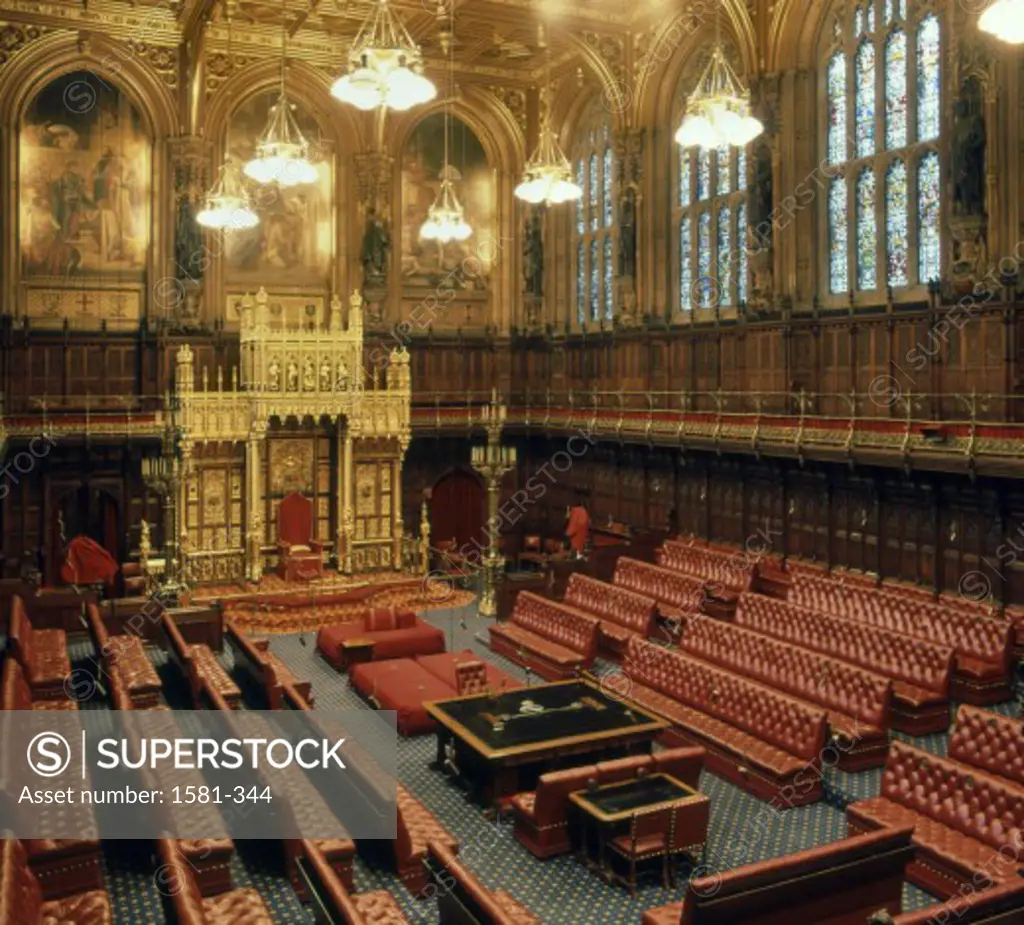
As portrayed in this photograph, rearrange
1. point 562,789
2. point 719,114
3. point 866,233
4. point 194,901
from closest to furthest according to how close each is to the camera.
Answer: point 194,901, point 562,789, point 719,114, point 866,233

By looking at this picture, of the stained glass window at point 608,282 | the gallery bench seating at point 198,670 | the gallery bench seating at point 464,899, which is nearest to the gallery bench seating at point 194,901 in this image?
the gallery bench seating at point 464,899

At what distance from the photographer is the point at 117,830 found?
865 centimetres

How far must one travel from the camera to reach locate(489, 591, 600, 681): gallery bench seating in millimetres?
15398

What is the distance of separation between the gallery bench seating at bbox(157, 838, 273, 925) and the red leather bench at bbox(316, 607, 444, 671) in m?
8.15

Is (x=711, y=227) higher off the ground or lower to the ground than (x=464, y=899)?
higher

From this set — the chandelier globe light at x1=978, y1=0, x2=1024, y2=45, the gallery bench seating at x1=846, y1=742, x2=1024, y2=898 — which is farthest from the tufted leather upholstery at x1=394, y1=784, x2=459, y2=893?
the chandelier globe light at x1=978, y1=0, x2=1024, y2=45

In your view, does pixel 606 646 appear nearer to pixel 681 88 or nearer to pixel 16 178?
pixel 681 88

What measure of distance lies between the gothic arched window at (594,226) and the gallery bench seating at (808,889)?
1931 cm

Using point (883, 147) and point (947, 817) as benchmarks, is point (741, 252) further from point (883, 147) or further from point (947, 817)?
point (947, 817)

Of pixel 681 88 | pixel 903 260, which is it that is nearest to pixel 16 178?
pixel 681 88

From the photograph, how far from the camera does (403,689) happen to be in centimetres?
1393

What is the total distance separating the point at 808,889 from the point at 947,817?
2703 mm

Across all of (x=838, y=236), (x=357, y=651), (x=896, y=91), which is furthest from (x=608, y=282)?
(x=357, y=651)

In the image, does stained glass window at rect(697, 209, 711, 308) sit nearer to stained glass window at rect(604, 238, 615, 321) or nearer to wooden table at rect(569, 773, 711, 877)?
stained glass window at rect(604, 238, 615, 321)
